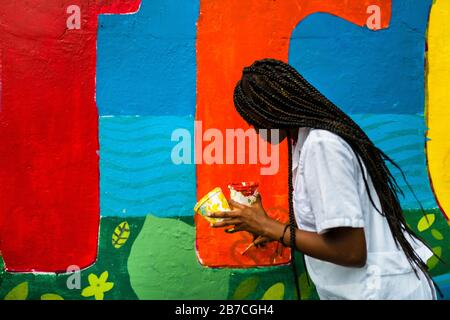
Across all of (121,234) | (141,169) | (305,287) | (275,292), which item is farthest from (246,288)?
(141,169)

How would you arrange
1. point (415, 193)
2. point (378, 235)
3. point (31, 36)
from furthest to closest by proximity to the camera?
point (415, 193) < point (31, 36) < point (378, 235)

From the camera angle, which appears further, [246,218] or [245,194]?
[245,194]

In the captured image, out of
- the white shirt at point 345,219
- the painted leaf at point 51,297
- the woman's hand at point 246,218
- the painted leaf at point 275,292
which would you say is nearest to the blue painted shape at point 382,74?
the painted leaf at point 275,292

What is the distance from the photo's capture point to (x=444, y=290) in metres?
2.81

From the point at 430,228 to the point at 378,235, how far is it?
1.41 m

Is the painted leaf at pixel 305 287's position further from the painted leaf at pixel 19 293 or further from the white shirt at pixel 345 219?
the painted leaf at pixel 19 293

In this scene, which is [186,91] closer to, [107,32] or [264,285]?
[107,32]

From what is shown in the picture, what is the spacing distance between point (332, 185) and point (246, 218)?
0.36 metres

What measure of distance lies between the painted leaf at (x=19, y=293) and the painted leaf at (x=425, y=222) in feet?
7.52

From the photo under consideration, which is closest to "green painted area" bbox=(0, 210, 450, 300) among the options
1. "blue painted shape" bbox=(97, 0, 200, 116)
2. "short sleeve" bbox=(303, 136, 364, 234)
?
"blue painted shape" bbox=(97, 0, 200, 116)

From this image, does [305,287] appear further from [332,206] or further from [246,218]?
[332,206]

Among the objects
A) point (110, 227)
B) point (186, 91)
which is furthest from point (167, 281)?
point (186, 91)

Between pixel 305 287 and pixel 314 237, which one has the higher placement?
pixel 314 237

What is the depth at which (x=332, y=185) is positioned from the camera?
147 cm
